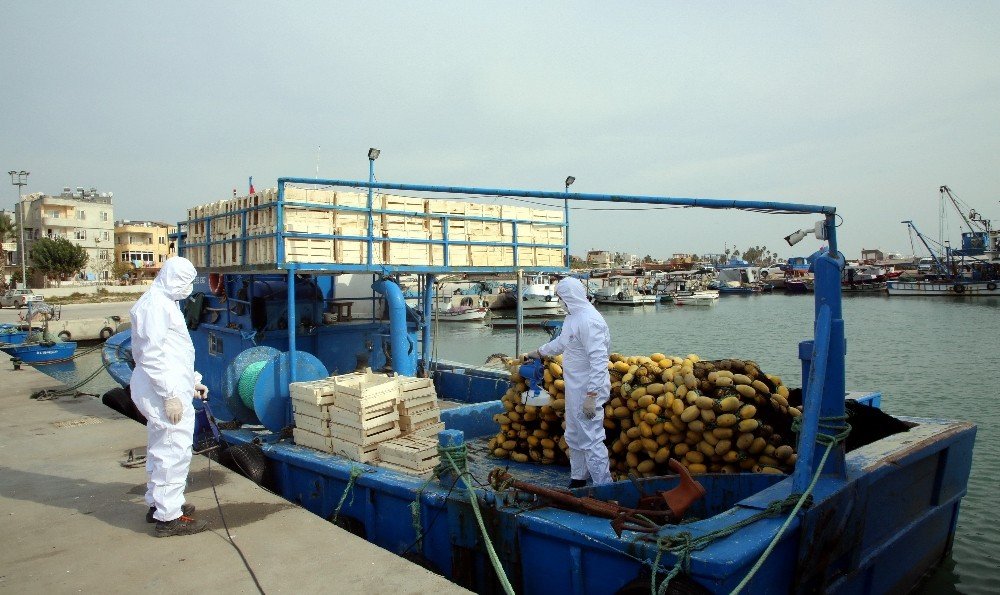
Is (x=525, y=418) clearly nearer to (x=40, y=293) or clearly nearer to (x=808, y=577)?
(x=808, y=577)

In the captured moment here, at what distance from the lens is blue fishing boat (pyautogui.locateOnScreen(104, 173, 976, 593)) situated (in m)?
4.42

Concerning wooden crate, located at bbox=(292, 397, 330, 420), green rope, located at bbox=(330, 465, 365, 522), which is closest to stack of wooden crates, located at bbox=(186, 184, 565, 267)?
wooden crate, located at bbox=(292, 397, 330, 420)

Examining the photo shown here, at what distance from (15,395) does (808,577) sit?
13.6 meters

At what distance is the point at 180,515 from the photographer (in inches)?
210

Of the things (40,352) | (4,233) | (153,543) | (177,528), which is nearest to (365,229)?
(177,528)

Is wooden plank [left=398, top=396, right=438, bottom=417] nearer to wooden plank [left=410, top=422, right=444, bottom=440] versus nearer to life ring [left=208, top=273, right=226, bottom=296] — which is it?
wooden plank [left=410, top=422, right=444, bottom=440]

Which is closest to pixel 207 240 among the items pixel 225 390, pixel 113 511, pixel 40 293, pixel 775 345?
pixel 225 390

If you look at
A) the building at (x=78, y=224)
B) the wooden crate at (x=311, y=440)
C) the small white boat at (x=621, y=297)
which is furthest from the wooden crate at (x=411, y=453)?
the building at (x=78, y=224)

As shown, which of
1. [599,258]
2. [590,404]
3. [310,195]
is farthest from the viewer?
[599,258]

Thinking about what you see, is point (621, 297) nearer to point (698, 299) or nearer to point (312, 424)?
point (698, 299)

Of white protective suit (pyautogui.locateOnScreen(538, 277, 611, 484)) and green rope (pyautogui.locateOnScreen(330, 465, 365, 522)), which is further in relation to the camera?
green rope (pyautogui.locateOnScreen(330, 465, 365, 522))

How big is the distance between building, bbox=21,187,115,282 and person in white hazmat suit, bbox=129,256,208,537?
81.5 metres

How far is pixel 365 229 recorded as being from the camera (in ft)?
28.5

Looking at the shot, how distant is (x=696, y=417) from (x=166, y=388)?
4.30 m
